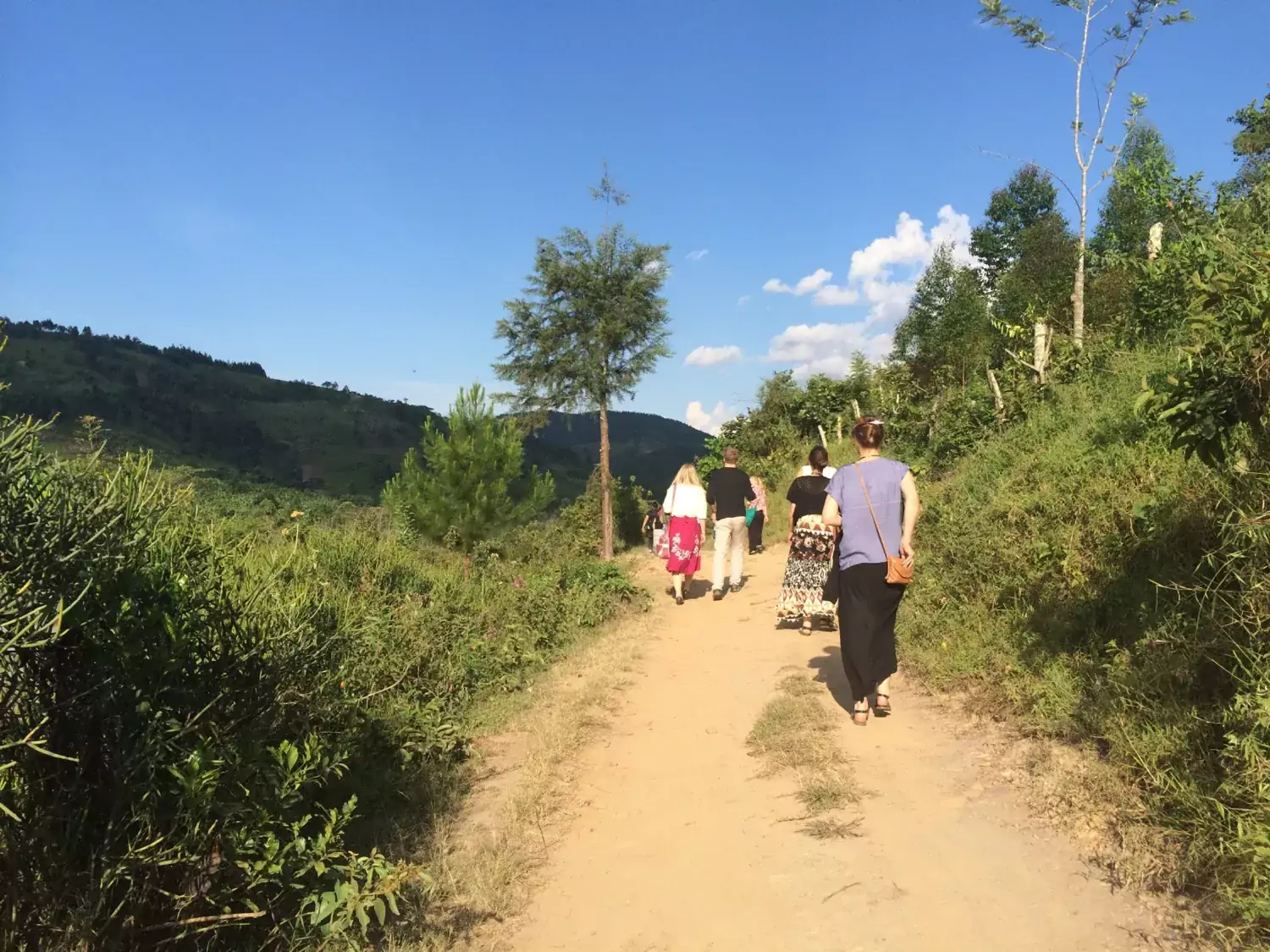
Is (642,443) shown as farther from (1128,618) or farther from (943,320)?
(1128,618)

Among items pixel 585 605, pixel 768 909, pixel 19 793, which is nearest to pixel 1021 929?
pixel 768 909

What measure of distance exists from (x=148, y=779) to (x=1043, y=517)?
5413 millimetres

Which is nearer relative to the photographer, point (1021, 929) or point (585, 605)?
point (1021, 929)

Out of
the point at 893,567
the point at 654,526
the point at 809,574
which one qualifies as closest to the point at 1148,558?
the point at 893,567

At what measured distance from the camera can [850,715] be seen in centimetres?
482

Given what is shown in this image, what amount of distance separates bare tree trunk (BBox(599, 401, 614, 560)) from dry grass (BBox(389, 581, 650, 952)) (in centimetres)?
953

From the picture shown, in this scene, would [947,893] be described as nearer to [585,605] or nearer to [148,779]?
[148,779]

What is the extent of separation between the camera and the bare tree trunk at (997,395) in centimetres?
958

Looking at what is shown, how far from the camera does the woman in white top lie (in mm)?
8938

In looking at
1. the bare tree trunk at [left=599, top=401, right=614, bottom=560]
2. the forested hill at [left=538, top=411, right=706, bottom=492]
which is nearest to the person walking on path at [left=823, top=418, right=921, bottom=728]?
the bare tree trunk at [left=599, top=401, right=614, bottom=560]

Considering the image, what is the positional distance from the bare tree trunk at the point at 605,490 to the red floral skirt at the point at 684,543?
6774 millimetres

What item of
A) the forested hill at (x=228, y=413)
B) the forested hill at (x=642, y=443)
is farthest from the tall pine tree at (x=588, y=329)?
the forested hill at (x=642, y=443)

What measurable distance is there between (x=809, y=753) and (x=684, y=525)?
487 centimetres

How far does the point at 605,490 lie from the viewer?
1611 cm
